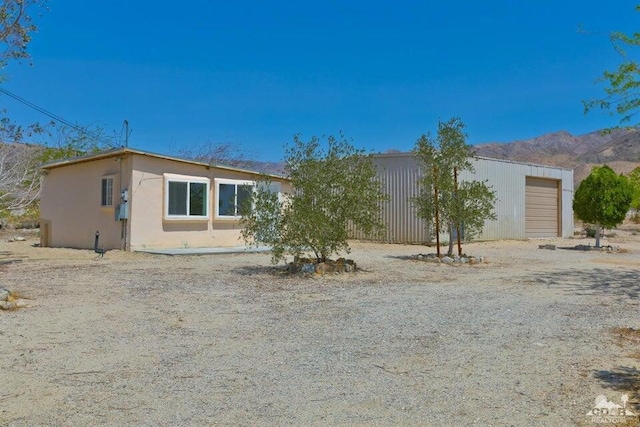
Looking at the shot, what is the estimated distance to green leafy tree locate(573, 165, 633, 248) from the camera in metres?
20.3

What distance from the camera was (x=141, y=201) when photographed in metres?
15.2

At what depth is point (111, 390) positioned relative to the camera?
168 inches

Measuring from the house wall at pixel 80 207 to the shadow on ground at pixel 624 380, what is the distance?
1329 centimetres

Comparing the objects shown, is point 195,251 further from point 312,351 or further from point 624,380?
point 624,380

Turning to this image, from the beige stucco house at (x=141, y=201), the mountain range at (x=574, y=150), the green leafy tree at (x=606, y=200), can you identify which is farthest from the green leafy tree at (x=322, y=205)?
the mountain range at (x=574, y=150)

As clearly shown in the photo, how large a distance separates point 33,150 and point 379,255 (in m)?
13.4

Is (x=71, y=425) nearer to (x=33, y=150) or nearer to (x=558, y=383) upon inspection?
(x=558, y=383)

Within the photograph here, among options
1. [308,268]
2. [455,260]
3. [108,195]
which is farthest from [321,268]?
[108,195]

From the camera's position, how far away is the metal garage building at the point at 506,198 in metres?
21.7

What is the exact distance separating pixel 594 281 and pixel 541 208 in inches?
702

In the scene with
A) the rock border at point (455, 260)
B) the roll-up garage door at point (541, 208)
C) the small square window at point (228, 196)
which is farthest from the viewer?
the roll-up garage door at point (541, 208)

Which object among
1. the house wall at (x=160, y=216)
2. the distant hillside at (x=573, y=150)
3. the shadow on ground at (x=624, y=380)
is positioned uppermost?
the distant hillside at (x=573, y=150)

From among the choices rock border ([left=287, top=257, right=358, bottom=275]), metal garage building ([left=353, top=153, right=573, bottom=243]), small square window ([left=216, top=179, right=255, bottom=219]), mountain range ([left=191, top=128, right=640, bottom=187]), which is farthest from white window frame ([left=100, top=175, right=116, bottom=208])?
mountain range ([left=191, top=128, right=640, bottom=187])

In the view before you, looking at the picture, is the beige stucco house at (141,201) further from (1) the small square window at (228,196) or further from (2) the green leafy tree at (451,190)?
(2) the green leafy tree at (451,190)
